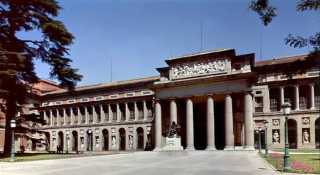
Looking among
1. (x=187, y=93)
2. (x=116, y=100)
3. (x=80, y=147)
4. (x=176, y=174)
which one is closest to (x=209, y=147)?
(x=187, y=93)

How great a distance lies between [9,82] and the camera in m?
39.8

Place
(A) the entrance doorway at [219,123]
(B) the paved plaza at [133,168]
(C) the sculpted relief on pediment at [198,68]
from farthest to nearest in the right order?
1. (A) the entrance doorway at [219,123]
2. (C) the sculpted relief on pediment at [198,68]
3. (B) the paved plaza at [133,168]

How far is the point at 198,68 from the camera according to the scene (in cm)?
7219

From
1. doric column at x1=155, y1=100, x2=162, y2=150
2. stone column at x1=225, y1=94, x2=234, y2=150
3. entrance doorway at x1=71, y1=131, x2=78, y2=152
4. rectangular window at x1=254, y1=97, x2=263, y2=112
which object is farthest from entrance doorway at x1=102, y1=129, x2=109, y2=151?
rectangular window at x1=254, y1=97, x2=263, y2=112

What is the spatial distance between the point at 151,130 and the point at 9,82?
4645 centimetres

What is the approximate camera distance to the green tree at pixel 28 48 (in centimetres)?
4003

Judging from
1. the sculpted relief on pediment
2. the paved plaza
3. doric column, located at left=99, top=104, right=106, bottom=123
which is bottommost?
the paved plaza

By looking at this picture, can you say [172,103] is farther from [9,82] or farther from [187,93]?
[9,82]

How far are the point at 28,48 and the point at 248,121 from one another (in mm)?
35457

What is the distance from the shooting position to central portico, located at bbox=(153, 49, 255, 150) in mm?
67000

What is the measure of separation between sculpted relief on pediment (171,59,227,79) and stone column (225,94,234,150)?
15.9 feet

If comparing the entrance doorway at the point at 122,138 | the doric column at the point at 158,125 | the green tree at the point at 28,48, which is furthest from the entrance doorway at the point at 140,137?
the green tree at the point at 28,48

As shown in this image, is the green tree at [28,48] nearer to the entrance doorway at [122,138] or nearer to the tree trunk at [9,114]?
the tree trunk at [9,114]

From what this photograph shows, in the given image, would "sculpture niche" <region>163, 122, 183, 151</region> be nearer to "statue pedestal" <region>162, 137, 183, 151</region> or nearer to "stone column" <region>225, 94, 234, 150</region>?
"statue pedestal" <region>162, 137, 183, 151</region>
